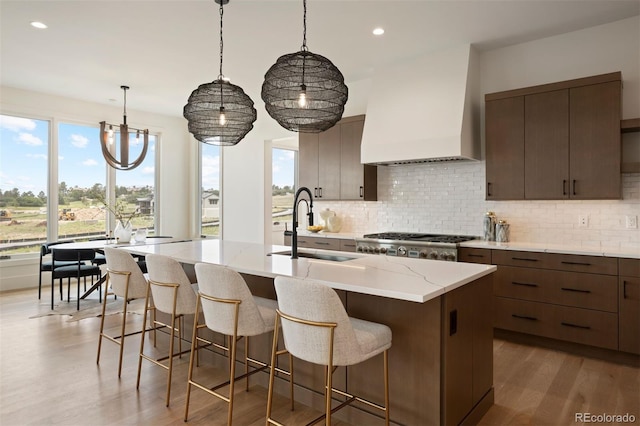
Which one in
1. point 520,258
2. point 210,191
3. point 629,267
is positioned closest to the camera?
point 629,267

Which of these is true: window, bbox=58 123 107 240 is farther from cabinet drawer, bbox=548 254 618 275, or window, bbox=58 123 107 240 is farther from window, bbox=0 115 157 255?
cabinet drawer, bbox=548 254 618 275

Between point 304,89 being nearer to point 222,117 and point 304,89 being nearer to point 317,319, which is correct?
point 222,117

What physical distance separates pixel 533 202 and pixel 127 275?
3.92 meters

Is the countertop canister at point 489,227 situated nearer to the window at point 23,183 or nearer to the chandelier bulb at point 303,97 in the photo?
the chandelier bulb at point 303,97

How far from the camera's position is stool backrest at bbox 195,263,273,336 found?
2293mm

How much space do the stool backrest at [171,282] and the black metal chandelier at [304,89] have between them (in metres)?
1.22

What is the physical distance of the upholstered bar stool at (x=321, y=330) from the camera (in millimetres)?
1877

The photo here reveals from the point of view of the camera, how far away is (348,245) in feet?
17.0

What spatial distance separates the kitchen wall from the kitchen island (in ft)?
6.65

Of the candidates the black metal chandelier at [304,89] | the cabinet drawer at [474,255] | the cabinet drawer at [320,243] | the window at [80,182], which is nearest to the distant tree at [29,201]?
the window at [80,182]

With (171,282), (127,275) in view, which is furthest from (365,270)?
(127,275)

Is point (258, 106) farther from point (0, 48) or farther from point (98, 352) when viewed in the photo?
point (98, 352)

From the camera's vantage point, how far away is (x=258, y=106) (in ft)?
22.3

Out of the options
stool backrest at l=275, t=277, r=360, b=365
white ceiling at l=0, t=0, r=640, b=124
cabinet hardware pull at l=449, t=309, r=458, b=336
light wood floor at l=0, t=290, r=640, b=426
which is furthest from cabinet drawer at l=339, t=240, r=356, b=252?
stool backrest at l=275, t=277, r=360, b=365
